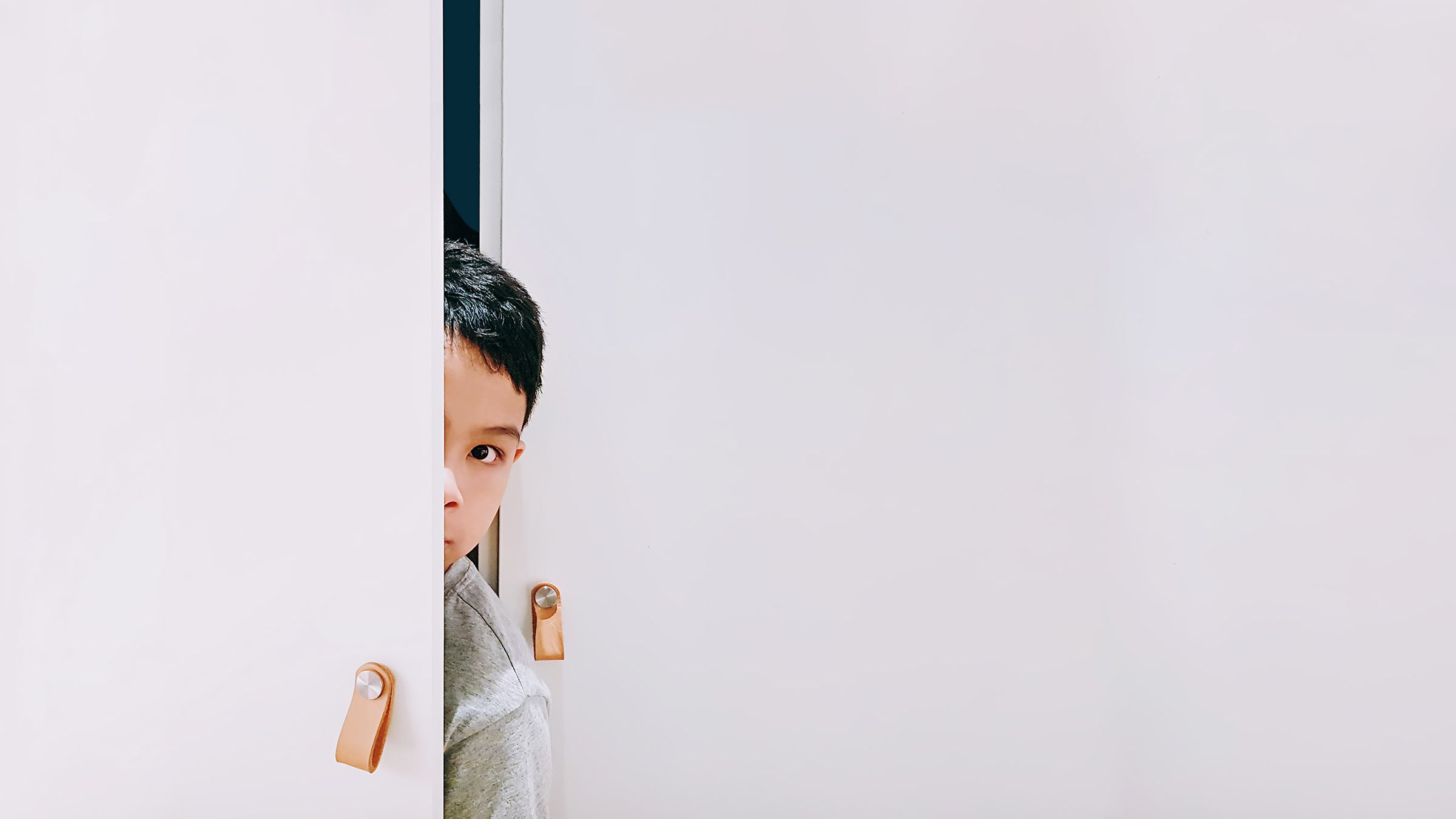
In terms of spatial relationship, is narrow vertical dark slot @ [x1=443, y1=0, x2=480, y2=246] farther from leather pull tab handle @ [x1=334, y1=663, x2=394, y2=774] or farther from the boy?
leather pull tab handle @ [x1=334, y1=663, x2=394, y2=774]

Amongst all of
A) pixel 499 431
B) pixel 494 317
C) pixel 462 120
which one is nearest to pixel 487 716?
pixel 499 431

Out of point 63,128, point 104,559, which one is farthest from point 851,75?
point 104,559

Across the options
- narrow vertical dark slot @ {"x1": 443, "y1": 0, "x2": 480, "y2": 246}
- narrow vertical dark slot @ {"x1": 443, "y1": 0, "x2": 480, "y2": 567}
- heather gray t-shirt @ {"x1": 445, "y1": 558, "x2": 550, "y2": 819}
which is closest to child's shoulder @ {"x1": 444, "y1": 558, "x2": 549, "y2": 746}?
heather gray t-shirt @ {"x1": 445, "y1": 558, "x2": 550, "y2": 819}

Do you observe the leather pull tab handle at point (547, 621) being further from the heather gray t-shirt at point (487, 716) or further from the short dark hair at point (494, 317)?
the short dark hair at point (494, 317)

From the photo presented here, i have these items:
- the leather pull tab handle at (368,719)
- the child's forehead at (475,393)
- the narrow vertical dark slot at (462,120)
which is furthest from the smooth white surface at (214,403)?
the narrow vertical dark slot at (462,120)

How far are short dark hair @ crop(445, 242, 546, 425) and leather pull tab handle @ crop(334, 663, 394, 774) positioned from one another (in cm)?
36

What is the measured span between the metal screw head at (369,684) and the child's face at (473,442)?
254mm

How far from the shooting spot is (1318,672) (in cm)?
93

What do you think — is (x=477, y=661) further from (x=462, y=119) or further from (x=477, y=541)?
(x=462, y=119)

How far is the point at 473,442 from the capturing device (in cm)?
81

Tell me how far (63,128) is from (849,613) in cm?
90

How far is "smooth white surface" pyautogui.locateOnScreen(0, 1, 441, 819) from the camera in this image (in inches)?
21.0

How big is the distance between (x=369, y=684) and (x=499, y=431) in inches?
13.2

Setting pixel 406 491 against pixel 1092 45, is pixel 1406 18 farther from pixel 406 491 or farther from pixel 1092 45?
pixel 406 491
